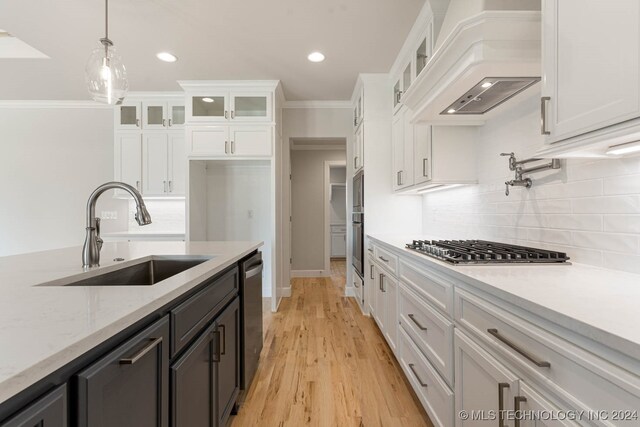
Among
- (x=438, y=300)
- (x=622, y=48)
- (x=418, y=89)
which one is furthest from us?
(x=418, y=89)

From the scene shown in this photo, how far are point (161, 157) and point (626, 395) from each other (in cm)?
441

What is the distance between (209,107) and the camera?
11.8 feet

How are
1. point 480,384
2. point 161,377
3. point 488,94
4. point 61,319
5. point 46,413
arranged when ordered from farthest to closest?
point 488,94
point 480,384
point 161,377
point 61,319
point 46,413

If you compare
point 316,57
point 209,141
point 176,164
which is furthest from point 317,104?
point 176,164

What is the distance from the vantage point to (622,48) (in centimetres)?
83

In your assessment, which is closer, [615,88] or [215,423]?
[615,88]

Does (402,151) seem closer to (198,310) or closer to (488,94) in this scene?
(488,94)

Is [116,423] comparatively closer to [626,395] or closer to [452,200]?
[626,395]

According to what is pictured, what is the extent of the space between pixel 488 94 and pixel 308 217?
13.1ft

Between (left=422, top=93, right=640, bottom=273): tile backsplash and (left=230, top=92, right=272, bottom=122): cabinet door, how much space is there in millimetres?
2330

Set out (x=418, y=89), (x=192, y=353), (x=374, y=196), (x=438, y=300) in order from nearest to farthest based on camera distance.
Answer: (x=192, y=353) → (x=438, y=300) → (x=418, y=89) → (x=374, y=196)

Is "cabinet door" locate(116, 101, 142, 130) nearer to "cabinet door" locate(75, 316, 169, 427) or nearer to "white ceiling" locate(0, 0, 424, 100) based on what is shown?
"white ceiling" locate(0, 0, 424, 100)

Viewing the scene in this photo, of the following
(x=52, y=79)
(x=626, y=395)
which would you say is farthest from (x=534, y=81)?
(x=52, y=79)

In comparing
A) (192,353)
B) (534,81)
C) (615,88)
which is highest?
(534,81)
